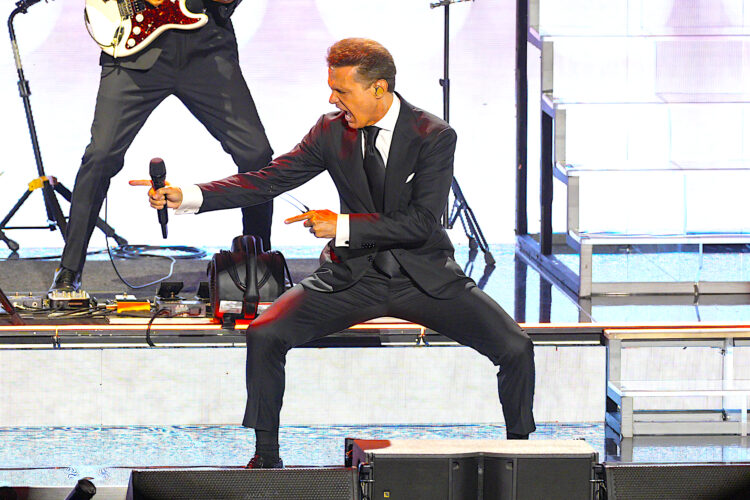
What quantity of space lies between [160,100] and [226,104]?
0.29 metres

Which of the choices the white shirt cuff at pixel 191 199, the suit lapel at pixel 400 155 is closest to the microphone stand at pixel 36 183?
the white shirt cuff at pixel 191 199

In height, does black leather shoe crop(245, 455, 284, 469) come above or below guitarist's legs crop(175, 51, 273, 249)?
below

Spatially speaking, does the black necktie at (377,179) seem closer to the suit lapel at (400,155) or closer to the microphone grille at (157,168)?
the suit lapel at (400,155)

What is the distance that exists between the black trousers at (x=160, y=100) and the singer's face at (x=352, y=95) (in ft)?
4.51

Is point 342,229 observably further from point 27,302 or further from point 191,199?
point 27,302

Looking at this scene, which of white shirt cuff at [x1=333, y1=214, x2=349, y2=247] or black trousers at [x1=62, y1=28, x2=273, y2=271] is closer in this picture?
white shirt cuff at [x1=333, y1=214, x2=349, y2=247]

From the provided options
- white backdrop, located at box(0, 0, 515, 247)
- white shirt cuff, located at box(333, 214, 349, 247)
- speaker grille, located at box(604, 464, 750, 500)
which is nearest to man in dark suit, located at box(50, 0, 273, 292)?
white backdrop, located at box(0, 0, 515, 247)

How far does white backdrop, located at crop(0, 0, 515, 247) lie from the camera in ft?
20.8

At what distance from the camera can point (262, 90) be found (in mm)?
6453

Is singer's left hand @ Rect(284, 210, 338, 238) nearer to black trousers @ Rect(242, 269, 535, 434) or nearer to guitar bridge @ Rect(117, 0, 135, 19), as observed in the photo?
black trousers @ Rect(242, 269, 535, 434)

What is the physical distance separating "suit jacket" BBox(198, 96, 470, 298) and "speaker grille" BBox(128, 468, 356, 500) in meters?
0.97

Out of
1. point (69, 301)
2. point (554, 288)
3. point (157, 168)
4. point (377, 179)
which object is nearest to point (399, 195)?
point (377, 179)

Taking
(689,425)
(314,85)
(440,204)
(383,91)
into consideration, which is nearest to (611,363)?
(689,425)

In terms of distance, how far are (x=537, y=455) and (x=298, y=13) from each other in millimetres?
3984
